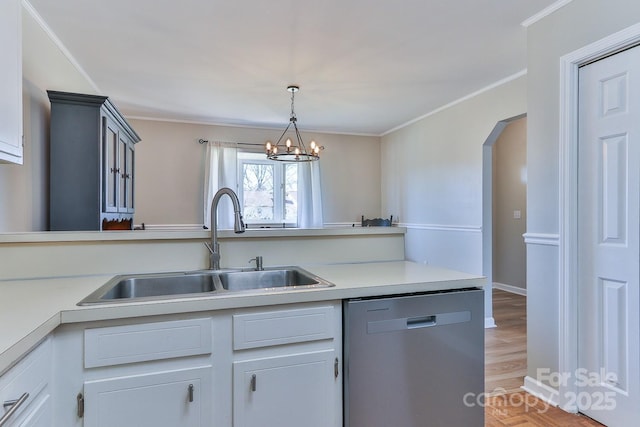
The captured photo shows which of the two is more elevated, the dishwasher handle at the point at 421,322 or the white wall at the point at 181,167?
the white wall at the point at 181,167

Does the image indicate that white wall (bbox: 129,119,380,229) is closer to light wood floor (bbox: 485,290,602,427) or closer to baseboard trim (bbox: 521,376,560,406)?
light wood floor (bbox: 485,290,602,427)

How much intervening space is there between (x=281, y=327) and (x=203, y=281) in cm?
59

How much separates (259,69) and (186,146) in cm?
239

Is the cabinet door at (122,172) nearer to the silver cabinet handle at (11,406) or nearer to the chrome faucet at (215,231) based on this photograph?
the chrome faucet at (215,231)

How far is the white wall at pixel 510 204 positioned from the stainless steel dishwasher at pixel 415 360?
3.97 meters

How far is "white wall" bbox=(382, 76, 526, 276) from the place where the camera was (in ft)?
12.2

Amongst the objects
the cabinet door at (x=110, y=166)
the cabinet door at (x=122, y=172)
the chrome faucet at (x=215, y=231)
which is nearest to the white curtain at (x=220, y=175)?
the cabinet door at (x=122, y=172)

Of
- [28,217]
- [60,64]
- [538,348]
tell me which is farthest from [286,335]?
[60,64]

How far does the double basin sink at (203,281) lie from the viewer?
1565 millimetres

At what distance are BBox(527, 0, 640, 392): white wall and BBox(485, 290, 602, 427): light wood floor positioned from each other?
0.21m

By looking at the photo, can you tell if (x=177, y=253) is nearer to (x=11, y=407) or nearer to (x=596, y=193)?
(x=11, y=407)

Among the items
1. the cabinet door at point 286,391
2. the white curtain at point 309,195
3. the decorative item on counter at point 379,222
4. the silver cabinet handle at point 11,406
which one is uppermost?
the white curtain at point 309,195

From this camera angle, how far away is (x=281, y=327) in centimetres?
131

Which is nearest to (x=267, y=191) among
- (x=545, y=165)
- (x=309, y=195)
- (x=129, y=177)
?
(x=309, y=195)
